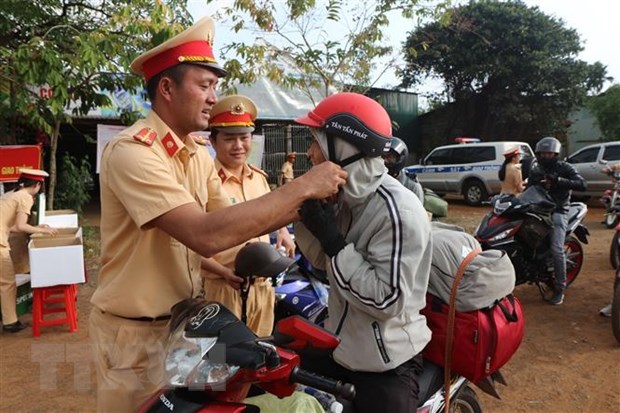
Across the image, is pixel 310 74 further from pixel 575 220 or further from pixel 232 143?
pixel 232 143

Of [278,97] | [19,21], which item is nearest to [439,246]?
Answer: [19,21]

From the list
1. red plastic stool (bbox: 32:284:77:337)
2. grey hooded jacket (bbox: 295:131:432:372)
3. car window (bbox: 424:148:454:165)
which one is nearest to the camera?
grey hooded jacket (bbox: 295:131:432:372)

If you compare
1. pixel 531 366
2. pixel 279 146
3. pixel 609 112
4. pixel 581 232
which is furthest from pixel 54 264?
pixel 609 112

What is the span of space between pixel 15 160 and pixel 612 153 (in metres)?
13.1

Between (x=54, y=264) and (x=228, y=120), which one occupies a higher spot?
(x=228, y=120)

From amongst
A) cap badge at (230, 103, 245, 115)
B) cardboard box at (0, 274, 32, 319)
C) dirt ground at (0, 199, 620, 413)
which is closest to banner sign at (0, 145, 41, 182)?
cardboard box at (0, 274, 32, 319)

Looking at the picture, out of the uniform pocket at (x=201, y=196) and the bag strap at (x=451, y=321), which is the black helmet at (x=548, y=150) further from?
the uniform pocket at (x=201, y=196)

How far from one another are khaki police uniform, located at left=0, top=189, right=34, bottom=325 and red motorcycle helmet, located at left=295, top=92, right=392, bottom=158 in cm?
430

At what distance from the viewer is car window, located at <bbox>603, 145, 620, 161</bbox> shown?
39.5 ft

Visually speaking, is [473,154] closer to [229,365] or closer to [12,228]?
[12,228]

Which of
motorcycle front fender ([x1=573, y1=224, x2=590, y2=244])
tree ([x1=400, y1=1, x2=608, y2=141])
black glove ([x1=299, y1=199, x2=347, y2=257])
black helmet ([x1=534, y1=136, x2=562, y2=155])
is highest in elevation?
tree ([x1=400, y1=1, x2=608, y2=141])

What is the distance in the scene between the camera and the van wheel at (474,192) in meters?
13.6

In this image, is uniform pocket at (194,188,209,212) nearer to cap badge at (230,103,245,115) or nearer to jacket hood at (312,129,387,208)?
jacket hood at (312,129,387,208)

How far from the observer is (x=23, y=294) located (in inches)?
198
